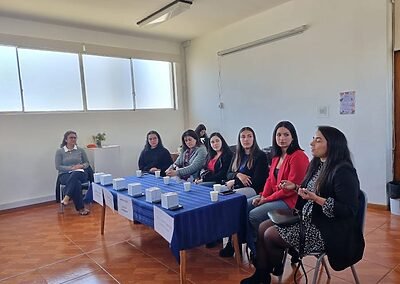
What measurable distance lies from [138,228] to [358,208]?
7.89 feet

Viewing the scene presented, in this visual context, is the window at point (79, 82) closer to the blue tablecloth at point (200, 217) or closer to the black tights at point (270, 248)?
the blue tablecloth at point (200, 217)

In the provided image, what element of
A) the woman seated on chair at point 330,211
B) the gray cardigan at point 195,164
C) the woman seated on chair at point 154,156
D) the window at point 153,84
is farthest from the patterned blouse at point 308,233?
the window at point 153,84

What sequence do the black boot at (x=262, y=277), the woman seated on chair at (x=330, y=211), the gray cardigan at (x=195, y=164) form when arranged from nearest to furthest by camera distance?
the woman seated on chair at (x=330, y=211) < the black boot at (x=262, y=277) < the gray cardigan at (x=195, y=164)

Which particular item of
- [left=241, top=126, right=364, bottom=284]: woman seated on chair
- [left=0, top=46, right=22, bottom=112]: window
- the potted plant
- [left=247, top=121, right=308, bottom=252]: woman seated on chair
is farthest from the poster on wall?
[left=0, top=46, right=22, bottom=112]: window

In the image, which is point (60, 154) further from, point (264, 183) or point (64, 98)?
point (264, 183)

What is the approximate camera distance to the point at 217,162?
129 inches

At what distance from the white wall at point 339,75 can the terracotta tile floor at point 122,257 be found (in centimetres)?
85

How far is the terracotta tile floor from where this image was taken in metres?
2.35

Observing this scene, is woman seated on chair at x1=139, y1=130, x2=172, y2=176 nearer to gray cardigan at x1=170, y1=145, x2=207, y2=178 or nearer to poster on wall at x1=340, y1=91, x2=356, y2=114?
gray cardigan at x1=170, y1=145, x2=207, y2=178

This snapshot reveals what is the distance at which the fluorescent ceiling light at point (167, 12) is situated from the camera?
12.9 feet

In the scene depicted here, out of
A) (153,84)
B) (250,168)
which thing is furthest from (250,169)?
(153,84)

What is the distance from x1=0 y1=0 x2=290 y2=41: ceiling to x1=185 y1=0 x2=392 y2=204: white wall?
0.44m

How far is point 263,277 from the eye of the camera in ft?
6.72

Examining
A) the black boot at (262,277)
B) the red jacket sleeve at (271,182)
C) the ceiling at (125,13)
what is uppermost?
the ceiling at (125,13)
